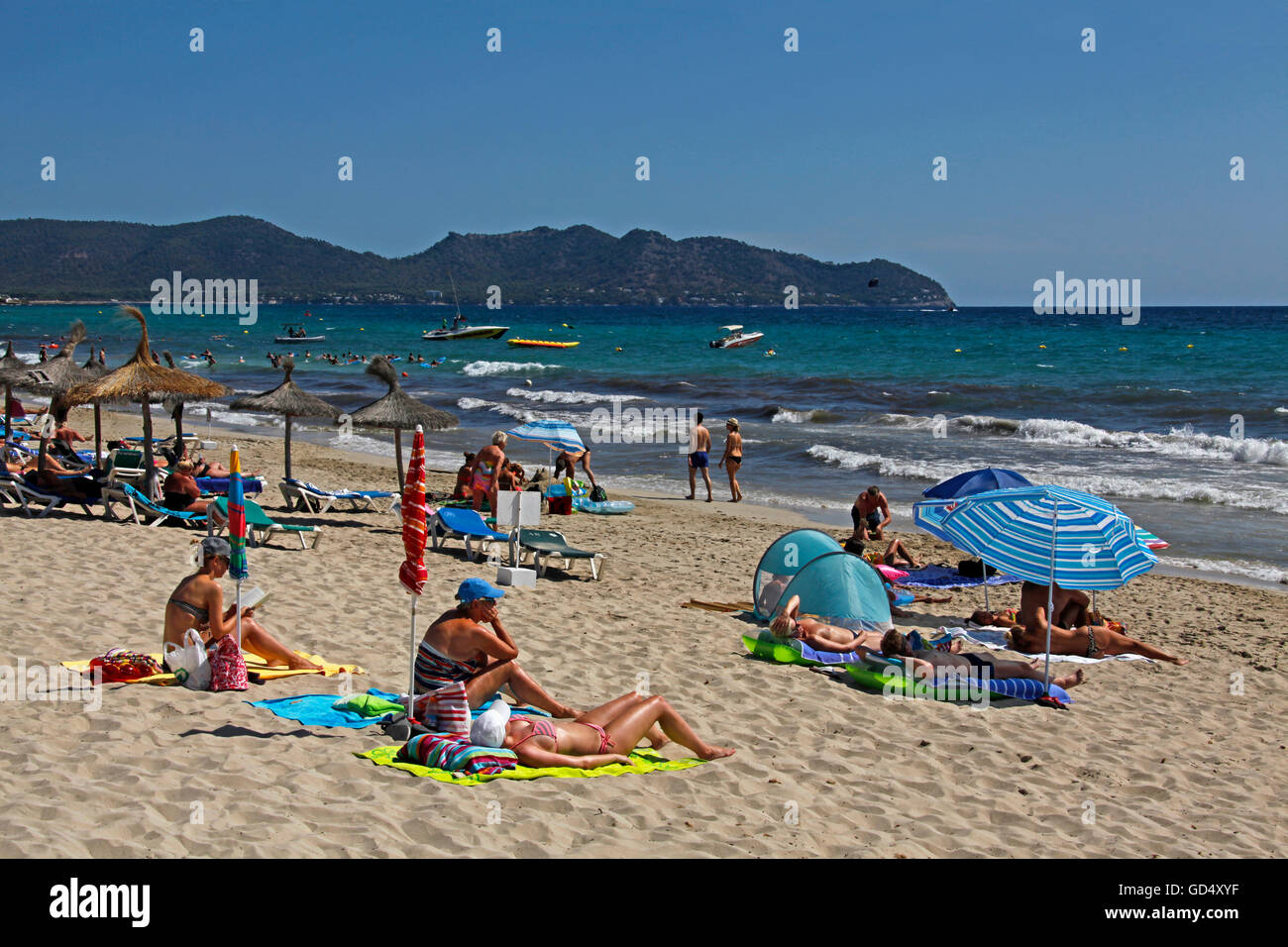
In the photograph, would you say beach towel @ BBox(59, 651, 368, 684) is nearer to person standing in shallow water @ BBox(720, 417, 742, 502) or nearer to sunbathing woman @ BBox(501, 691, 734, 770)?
sunbathing woman @ BBox(501, 691, 734, 770)

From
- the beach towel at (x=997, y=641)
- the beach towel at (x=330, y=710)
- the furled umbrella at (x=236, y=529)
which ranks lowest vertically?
the beach towel at (x=997, y=641)

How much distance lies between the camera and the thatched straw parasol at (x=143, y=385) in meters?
11.7

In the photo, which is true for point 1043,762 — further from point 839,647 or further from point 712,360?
point 712,360

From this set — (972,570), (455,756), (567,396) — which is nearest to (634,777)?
(455,756)

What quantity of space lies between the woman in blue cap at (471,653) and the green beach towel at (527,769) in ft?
1.53

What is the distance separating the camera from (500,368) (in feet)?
161

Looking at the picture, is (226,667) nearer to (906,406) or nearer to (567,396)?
(906,406)

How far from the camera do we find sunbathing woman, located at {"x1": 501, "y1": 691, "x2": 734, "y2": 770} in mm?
5152

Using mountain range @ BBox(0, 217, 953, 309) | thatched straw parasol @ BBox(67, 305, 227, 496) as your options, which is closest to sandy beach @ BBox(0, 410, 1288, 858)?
thatched straw parasol @ BBox(67, 305, 227, 496)

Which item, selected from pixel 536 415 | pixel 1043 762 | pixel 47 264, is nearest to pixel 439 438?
pixel 536 415

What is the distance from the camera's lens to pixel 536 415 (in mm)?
30844

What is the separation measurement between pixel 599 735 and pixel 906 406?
95.6 feet

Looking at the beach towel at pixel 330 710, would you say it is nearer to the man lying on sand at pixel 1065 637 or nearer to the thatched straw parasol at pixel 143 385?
the man lying on sand at pixel 1065 637

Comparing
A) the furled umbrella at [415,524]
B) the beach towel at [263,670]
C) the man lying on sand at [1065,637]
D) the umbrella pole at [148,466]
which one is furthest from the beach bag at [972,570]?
the umbrella pole at [148,466]
